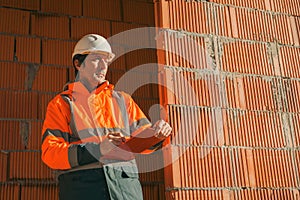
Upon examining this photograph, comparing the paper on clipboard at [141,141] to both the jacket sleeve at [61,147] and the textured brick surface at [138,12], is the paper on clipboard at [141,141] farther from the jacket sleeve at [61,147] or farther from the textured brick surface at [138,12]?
the textured brick surface at [138,12]

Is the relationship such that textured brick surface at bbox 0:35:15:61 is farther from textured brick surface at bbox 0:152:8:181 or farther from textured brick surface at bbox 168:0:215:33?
textured brick surface at bbox 168:0:215:33

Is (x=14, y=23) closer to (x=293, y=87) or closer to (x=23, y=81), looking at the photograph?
(x=23, y=81)

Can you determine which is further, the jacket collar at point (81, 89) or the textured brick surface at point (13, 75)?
the textured brick surface at point (13, 75)

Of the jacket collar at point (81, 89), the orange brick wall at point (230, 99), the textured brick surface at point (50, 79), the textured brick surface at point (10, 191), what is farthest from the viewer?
the textured brick surface at point (50, 79)

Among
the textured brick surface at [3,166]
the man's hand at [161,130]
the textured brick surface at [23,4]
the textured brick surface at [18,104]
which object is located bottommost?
the man's hand at [161,130]

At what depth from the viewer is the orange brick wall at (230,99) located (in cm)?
305

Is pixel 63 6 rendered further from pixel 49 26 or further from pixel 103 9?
pixel 103 9

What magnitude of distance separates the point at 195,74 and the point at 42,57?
79.5 inches

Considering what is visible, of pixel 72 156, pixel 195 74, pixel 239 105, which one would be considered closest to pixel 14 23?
pixel 195 74

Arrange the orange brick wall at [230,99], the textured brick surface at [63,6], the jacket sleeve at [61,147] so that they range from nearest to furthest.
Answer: the jacket sleeve at [61,147], the orange brick wall at [230,99], the textured brick surface at [63,6]

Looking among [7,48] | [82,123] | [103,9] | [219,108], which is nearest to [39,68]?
[7,48]

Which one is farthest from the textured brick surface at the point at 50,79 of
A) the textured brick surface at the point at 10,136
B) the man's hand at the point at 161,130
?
the man's hand at the point at 161,130

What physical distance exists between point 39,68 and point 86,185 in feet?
8.62

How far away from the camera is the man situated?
215 cm
